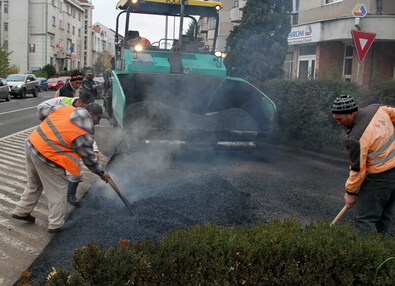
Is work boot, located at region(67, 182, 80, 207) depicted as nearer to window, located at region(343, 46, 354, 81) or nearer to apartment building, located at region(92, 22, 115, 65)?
window, located at region(343, 46, 354, 81)

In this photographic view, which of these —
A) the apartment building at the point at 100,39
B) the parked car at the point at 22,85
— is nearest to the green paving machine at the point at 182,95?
the parked car at the point at 22,85

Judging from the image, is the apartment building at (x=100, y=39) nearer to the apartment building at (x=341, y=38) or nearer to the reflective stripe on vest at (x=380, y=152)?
the apartment building at (x=341, y=38)

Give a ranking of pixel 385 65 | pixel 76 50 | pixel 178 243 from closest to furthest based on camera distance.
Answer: pixel 178 243
pixel 385 65
pixel 76 50

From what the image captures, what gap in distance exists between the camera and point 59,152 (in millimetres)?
4195

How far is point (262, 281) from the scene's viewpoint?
261 cm

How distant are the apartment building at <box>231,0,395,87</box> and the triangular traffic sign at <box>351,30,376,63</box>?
672cm

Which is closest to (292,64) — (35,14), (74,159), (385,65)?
(385,65)

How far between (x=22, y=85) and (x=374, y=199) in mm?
23800

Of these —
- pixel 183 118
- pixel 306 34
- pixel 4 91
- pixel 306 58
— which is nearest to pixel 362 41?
pixel 183 118

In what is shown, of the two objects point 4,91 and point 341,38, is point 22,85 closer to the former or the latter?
point 4,91

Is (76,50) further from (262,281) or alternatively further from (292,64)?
(262,281)

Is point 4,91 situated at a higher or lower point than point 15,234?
higher

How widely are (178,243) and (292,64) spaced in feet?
67.9

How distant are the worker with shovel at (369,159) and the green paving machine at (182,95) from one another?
163 inches
